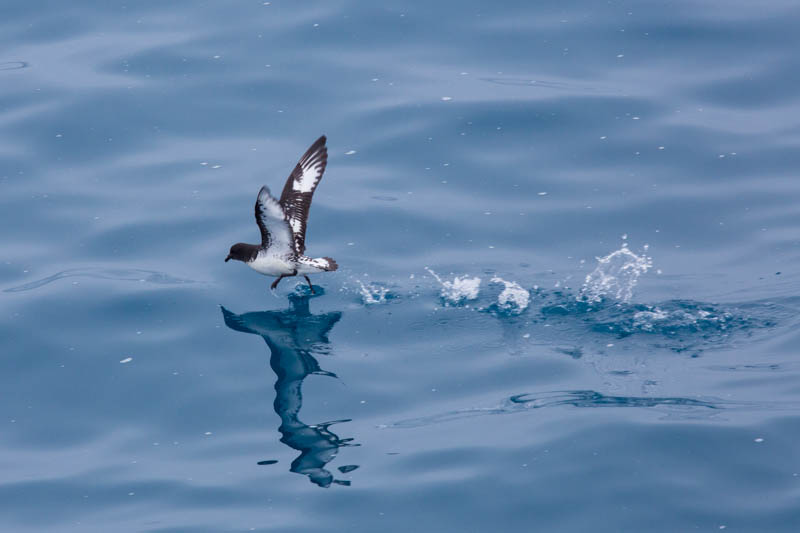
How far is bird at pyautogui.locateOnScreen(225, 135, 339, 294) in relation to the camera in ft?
38.9

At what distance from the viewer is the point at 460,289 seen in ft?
40.3

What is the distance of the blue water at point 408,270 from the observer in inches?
380

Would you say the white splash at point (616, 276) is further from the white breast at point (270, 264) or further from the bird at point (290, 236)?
the white breast at point (270, 264)

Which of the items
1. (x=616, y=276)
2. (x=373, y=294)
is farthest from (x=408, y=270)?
(x=616, y=276)

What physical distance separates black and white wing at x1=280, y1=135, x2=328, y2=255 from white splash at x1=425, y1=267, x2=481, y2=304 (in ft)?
5.57

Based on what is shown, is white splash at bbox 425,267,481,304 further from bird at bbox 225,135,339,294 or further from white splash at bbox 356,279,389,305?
bird at bbox 225,135,339,294

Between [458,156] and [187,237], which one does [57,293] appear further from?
[458,156]

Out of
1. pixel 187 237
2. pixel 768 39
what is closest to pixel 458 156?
pixel 187 237

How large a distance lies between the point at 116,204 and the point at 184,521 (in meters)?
6.07

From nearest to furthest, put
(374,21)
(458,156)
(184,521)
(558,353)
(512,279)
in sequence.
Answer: (184,521), (558,353), (512,279), (458,156), (374,21)

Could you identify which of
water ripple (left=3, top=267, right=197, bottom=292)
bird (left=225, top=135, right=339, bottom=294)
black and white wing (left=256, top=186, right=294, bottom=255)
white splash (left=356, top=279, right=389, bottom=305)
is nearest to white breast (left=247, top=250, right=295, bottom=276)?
bird (left=225, top=135, right=339, bottom=294)

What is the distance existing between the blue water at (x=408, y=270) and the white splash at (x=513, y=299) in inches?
1.9

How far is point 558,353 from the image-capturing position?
11.2 metres

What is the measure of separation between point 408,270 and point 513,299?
1.40 metres
